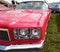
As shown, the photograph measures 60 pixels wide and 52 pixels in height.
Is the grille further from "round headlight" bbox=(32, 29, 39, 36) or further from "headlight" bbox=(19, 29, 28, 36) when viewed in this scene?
"round headlight" bbox=(32, 29, 39, 36)

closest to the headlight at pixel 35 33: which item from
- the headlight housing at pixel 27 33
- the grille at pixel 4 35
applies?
the headlight housing at pixel 27 33

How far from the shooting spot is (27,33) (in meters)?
3.68

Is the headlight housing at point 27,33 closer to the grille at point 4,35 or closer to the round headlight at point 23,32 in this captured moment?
the round headlight at point 23,32

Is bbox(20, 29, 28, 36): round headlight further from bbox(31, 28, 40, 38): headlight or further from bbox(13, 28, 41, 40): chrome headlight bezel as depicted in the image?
bbox(31, 28, 40, 38): headlight

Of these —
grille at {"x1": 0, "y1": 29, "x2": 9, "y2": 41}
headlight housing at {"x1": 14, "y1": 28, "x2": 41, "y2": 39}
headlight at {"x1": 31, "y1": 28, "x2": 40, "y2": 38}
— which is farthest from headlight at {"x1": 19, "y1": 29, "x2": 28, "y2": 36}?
grille at {"x1": 0, "y1": 29, "x2": 9, "y2": 41}

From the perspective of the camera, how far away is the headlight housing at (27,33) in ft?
12.0

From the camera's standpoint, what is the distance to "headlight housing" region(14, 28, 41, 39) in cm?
365

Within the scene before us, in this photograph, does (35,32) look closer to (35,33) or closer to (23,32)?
(35,33)

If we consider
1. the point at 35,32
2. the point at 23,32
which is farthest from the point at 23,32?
the point at 35,32

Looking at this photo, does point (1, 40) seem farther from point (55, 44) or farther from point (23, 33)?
point (55, 44)

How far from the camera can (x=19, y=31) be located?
12.0ft

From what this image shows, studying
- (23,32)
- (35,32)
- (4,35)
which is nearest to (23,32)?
(23,32)

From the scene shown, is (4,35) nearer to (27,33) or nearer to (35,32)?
(27,33)

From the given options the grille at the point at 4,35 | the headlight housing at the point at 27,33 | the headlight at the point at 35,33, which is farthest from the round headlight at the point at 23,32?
the grille at the point at 4,35
